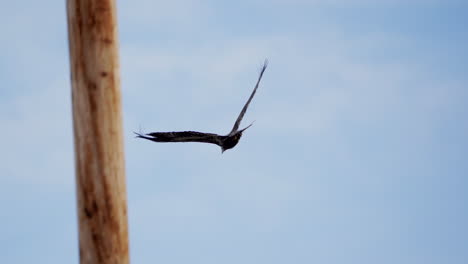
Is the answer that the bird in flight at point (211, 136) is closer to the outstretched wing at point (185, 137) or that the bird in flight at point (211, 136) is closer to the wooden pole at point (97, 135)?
the outstretched wing at point (185, 137)

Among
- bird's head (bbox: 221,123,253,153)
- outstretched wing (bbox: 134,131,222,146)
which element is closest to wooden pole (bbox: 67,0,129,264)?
outstretched wing (bbox: 134,131,222,146)

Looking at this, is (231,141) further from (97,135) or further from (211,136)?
(97,135)

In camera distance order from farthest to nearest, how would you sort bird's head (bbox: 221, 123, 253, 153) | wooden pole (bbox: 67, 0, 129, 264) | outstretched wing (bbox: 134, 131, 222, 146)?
bird's head (bbox: 221, 123, 253, 153) → outstretched wing (bbox: 134, 131, 222, 146) → wooden pole (bbox: 67, 0, 129, 264)

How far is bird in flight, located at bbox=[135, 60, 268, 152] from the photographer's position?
3.84 m

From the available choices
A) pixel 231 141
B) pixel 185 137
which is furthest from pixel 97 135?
pixel 231 141

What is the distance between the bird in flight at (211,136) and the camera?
3.84m

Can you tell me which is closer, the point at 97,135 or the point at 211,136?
the point at 97,135

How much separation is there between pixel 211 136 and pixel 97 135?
151cm

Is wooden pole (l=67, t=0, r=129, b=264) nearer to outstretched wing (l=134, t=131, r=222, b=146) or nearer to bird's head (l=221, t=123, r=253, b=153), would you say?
outstretched wing (l=134, t=131, r=222, b=146)

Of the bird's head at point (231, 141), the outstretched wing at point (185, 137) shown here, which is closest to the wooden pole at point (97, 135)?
the outstretched wing at point (185, 137)

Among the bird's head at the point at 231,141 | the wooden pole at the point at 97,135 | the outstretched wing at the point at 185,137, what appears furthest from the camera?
the bird's head at the point at 231,141

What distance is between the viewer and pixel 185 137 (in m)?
3.97

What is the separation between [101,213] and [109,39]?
2.60 feet

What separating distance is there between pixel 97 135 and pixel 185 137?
1.25m
